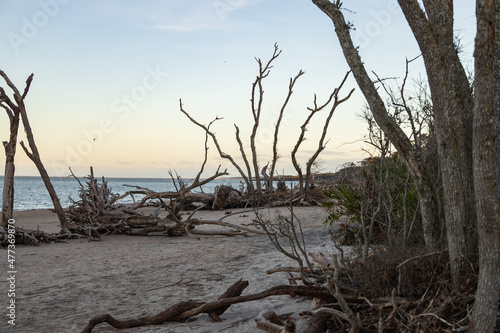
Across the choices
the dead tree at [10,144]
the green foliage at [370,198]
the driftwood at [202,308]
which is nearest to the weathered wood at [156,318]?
the driftwood at [202,308]

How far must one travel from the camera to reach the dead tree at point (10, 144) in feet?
28.8

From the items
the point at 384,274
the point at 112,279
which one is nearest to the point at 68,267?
the point at 112,279

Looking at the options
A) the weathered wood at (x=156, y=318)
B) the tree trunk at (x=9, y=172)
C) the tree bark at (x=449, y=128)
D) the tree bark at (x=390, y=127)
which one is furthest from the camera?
the tree trunk at (x=9, y=172)

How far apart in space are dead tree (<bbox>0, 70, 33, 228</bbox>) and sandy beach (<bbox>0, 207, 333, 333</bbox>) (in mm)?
870

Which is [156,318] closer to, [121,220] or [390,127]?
[390,127]

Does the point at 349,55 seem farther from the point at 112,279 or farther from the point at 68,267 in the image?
the point at 68,267

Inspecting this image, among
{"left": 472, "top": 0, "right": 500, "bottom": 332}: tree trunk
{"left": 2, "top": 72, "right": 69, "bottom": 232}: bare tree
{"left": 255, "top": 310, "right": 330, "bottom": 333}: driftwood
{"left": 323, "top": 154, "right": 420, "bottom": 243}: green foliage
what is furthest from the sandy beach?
{"left": 472, "top": 0, "right": 500, "bottom": 332}: tree trunk

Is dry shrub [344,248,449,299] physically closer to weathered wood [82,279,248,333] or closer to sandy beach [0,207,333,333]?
sandy beach [0,207,333,333]

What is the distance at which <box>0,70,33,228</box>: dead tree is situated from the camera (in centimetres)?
877

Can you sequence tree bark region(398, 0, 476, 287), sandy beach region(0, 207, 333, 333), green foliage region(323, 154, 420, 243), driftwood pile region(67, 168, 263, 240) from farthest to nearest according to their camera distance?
driftwood pile region(67, 168, 263, 240)
green foliage region(323, 154, 420, 243)
sandy beach region(0, 207, 333, 333)
tree bark region(398, 0, 476, 287)

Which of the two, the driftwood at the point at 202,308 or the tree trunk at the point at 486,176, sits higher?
the tree trunk at the point at 486,176

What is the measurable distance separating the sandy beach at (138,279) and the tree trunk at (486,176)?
1.71 metres

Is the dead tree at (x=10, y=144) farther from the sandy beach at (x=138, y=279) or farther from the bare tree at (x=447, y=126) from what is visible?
the bare tree at (x=447, y=126)

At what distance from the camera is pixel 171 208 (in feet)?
35.0
